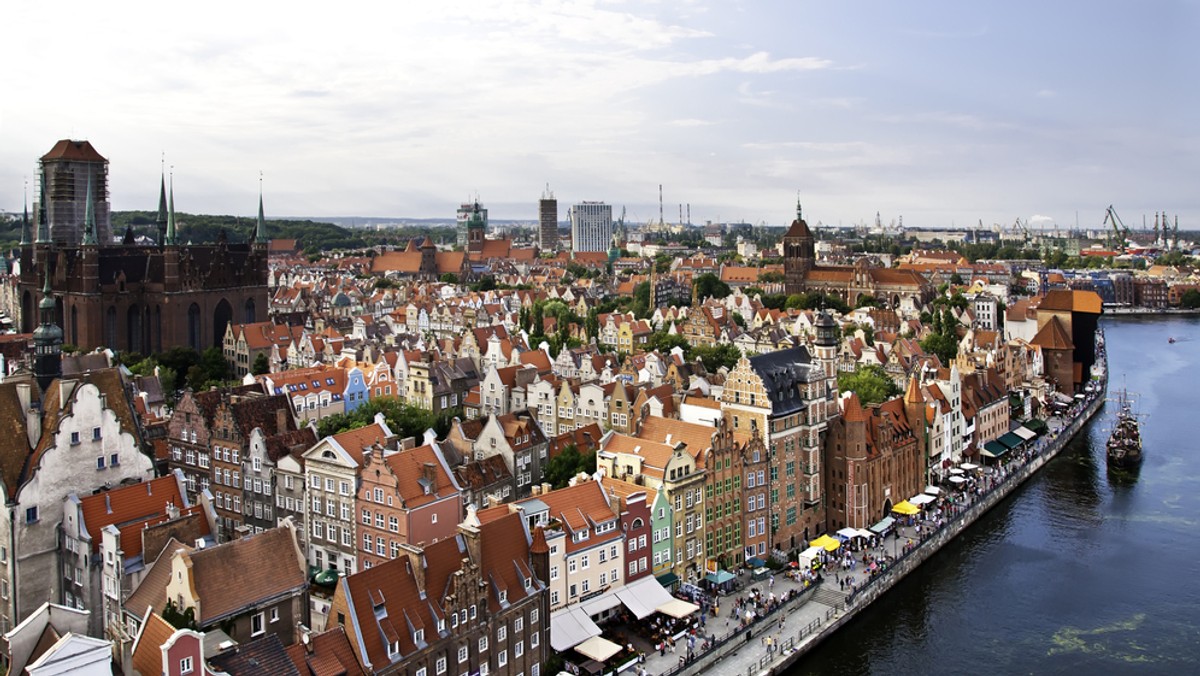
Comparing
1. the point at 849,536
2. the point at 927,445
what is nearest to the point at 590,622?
the point at 849,536

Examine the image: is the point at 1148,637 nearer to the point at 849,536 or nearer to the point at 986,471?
the point at 849,536

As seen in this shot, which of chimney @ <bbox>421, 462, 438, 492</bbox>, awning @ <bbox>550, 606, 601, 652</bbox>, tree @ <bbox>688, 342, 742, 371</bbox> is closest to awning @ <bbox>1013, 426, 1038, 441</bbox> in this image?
tree @ <bbox>688, 342, 742, 371</bbox>

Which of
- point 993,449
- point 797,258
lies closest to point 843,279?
point 797,258

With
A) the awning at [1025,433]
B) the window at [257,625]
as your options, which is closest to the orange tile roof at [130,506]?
the window at [257,625]

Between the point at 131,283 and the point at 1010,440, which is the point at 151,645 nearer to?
the point at 1010,440

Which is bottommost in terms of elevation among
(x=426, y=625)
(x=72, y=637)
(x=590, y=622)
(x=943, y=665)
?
(x=943, y=665)
